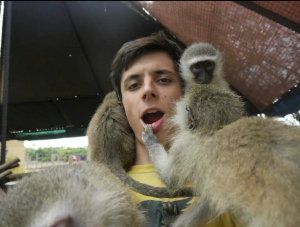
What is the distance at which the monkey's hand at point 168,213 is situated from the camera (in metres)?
1.55

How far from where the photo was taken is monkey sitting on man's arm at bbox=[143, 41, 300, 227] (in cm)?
115

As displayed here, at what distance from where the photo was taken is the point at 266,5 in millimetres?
2057

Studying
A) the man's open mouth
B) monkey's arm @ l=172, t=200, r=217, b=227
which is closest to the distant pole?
the man's open mouth

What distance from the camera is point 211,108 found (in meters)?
1.68

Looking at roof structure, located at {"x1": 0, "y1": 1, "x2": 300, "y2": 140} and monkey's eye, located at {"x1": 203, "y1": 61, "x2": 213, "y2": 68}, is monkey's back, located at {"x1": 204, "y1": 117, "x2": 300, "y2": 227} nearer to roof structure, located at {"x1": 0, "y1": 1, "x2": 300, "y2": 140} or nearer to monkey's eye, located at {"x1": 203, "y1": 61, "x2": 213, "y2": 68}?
roof structure, located at {"x1": 0, "y1": 1, "x2": 300, "y2": 140}

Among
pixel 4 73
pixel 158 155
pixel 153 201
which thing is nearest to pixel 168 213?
pixel 153 201

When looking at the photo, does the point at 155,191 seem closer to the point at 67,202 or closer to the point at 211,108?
the point at 211,108

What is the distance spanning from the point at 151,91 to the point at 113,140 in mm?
513

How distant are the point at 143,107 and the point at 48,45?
7.59ft

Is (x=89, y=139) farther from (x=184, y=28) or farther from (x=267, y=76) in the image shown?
(x=184, y=28)

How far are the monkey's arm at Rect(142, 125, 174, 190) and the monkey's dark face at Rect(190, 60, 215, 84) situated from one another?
56 centimetres

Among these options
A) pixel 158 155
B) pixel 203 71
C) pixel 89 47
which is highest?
pixel 89 47

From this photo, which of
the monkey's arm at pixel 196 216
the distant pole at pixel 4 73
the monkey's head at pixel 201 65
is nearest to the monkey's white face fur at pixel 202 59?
the monkey's head at pixel 201 65

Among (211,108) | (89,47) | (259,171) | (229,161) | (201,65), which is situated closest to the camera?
(259,171)
